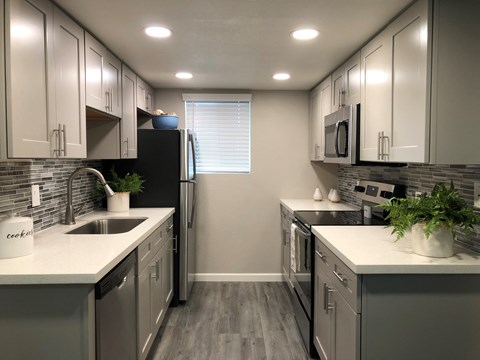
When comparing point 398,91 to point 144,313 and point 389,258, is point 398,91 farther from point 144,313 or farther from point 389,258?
point 144,313

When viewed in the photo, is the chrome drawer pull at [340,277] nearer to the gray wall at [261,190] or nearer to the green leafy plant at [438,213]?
the green leafy plant at [438,213]

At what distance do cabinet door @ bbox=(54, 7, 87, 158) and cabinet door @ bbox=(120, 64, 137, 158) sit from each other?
2.60 feet

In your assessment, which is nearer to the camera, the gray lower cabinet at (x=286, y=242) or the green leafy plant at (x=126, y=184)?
the green leafy plant at (x=126, y=184)

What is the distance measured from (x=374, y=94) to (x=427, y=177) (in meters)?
0.63

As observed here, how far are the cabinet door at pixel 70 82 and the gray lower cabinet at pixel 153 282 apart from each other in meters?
0.75

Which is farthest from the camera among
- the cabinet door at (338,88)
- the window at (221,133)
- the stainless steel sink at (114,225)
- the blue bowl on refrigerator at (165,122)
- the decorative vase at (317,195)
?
the window at (221,133)

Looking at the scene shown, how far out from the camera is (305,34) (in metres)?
2.32

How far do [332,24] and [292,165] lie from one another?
2262 mm

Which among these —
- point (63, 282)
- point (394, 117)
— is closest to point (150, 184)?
point (63, 282)

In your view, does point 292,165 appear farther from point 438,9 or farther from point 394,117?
point 438,9

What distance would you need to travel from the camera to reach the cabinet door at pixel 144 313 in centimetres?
221

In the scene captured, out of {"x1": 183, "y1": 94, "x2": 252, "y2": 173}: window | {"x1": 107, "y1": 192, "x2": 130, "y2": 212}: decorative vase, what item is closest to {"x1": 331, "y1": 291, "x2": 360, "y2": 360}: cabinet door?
{"x1": 107, "y1": 192, "x2": 130, "y2": 212}: decorative vase

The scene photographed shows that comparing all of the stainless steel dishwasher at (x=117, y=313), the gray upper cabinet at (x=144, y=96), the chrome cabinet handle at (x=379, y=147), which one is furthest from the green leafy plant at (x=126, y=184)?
the chrome cabinet handle at (x=379, y=147)

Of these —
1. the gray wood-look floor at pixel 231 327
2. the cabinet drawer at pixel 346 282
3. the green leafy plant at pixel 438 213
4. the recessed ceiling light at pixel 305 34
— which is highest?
the recessed ceiling light at pixel 305 34
